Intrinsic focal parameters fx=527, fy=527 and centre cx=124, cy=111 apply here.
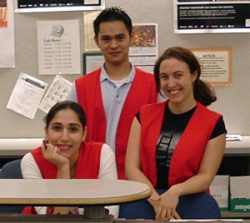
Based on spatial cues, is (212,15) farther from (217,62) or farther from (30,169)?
(30,169)

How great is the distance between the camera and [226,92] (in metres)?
2.82

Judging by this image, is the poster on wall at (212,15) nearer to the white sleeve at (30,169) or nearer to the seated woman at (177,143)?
the seated woman at (177,143)

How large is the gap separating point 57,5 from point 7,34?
31 cm

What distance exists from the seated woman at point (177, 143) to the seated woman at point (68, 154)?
0.34 feet

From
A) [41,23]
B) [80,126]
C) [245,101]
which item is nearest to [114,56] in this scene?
[80,126]

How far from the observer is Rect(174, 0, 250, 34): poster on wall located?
2.74 m

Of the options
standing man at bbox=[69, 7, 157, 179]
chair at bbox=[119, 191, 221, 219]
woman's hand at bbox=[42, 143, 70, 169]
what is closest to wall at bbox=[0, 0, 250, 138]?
standing man at bbox=[69, 7, 157, 179]

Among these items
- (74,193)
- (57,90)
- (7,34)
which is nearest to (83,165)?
(74,193)

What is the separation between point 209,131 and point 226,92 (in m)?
0.93

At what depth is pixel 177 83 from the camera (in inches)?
77.7

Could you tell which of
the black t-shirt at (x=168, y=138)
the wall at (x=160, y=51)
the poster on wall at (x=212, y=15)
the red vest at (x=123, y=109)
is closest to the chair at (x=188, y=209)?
the black t-shirt at (x=168, y=138)

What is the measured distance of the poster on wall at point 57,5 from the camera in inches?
108

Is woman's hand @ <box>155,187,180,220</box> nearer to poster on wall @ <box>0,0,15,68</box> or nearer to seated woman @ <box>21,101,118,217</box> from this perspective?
seated woman @ <box>21,101,118,217</box>

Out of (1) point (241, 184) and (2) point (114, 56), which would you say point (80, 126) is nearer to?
(2) point (114, 56)
